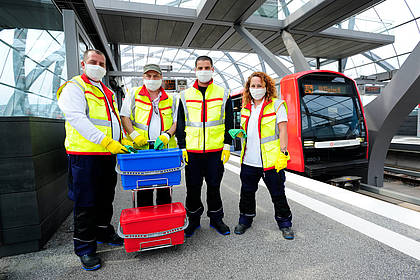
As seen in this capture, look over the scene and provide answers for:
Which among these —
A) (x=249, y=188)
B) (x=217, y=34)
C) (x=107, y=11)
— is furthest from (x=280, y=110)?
(x=217, y=34)

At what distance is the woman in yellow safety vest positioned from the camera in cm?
261

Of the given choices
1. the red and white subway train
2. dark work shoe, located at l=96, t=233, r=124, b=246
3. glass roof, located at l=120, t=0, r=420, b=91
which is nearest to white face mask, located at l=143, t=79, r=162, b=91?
dark work shoe, located at l=96, t=233, r=124, b=246

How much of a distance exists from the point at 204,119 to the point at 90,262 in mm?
1734

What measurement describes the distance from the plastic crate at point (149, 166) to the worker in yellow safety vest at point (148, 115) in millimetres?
342

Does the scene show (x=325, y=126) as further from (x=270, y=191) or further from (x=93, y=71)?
(x=93, y=71)

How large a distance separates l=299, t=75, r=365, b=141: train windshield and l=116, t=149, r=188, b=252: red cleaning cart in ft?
12.0

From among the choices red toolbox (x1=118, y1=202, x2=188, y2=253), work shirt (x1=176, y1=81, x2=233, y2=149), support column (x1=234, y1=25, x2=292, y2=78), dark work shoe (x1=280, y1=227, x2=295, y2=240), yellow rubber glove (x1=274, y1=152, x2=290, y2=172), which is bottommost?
dark work shoe (x1=280, y1=227, x2=295, y2=240)

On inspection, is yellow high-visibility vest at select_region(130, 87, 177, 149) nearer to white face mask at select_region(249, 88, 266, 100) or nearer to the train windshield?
white face mask at select_region(249, 88, 266, 100)

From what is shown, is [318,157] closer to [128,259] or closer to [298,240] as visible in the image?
[298,240]

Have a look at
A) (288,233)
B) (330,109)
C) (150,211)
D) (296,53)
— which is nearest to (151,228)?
(150,211)

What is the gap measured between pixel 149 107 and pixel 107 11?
918 cm

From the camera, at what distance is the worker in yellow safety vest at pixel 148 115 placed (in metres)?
2.54

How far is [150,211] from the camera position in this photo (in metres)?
2.32

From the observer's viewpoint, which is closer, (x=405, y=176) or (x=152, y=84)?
(x=152, y=84)
